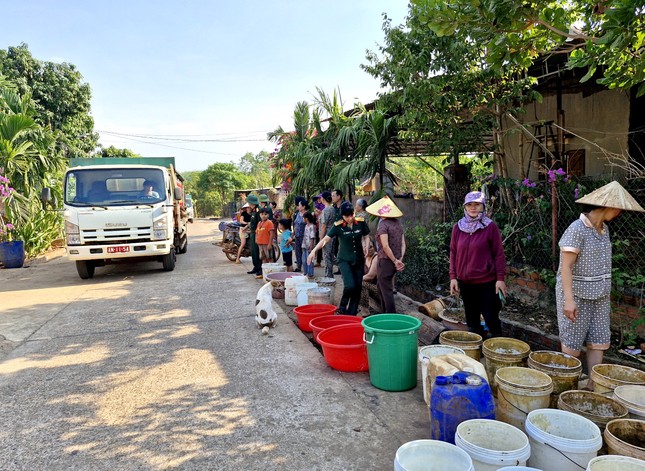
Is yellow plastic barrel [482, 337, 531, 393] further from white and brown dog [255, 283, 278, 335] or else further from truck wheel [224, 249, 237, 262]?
truck wheel [224, 249, 237, 262]

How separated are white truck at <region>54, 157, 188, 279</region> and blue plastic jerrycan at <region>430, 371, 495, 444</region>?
7.46 meters

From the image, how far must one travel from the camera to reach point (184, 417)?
10.6ft

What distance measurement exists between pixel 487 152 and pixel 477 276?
3.10 metres

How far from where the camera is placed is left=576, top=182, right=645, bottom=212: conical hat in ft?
9.55

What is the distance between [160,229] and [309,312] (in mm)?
4861

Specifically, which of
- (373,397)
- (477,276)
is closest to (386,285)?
(477,276)

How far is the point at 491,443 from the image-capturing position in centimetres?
232

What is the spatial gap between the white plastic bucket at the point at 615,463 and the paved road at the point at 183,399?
1.15m

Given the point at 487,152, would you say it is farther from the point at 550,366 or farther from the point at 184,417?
the point at 184,417

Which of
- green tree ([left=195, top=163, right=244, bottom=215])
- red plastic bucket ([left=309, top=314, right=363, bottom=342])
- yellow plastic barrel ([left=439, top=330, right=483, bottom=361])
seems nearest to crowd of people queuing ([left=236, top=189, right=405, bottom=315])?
red plastic bucket ([left=309, top=314, right=363, bottom=342])

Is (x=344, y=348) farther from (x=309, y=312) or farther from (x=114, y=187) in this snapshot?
(x=114, y=187)

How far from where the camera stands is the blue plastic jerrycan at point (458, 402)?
2486mm

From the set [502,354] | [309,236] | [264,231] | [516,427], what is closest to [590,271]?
[502,354]

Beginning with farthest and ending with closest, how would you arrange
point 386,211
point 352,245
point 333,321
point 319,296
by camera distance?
point 319,296
point 352,245
point 386,211
point 333,321
